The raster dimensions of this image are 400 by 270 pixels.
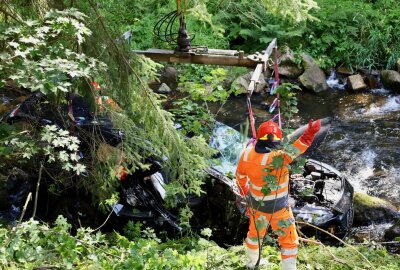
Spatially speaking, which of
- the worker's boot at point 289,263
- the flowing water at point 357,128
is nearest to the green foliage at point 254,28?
the flowing water at point 357,128

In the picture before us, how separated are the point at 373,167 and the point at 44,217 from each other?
20.4ft

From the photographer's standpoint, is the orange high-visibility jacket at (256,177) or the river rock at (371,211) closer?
the orange high-visibility jacket at (256,177)

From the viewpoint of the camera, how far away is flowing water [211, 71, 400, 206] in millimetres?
9273

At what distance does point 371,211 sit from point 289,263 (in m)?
3.13

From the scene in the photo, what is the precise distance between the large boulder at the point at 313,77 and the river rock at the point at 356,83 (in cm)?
61

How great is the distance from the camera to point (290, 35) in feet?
47.0

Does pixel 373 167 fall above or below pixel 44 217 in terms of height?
below

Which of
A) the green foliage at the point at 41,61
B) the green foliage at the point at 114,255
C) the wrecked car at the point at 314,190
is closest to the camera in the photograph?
the green foliage at the point at 41,61

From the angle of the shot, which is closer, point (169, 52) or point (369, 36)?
point (169, 52)

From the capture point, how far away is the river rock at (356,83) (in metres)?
13.3

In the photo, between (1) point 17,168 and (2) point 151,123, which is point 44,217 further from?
(2) point 151,123

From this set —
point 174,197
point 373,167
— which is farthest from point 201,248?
point 373,167

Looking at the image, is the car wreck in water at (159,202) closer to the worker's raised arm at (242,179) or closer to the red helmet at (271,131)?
the worker's raised arm at (242,179)

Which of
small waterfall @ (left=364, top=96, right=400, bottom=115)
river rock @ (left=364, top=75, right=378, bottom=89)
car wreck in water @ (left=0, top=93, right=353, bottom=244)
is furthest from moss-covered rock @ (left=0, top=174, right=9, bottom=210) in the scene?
river rock @ (left=364, top=75, right=378, bottom=89)
